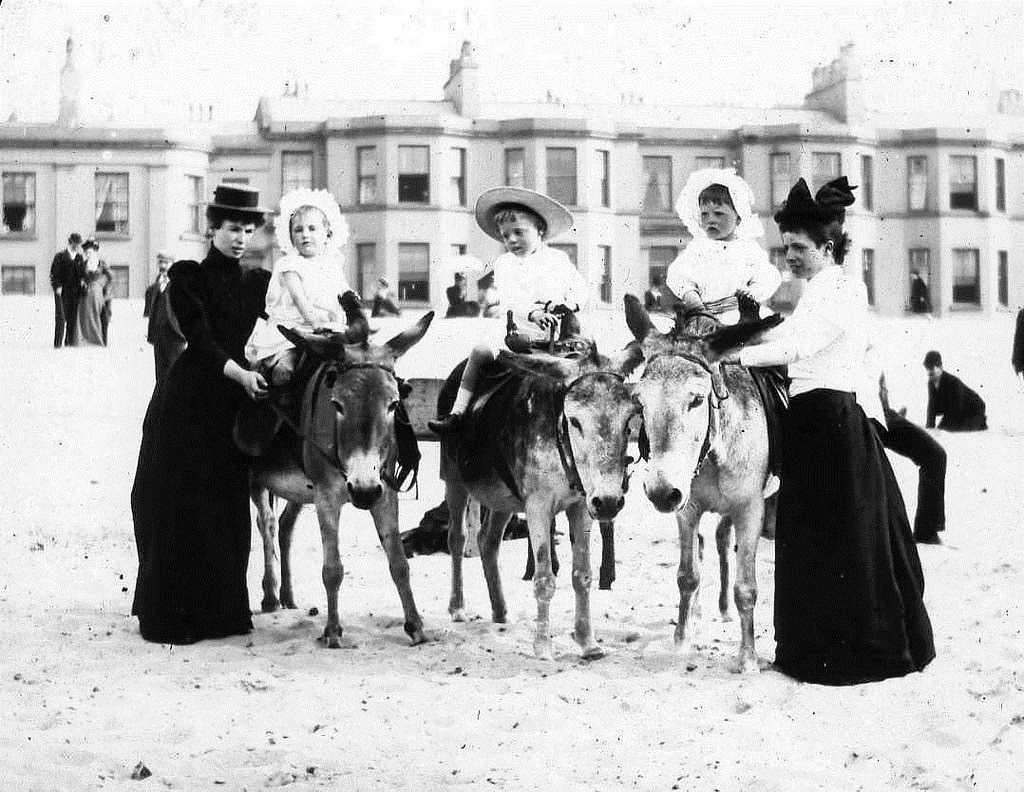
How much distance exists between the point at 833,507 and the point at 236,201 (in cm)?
402

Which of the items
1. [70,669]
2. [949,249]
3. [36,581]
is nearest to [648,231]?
Answer: [949,249]

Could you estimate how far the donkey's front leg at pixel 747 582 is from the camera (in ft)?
24.4

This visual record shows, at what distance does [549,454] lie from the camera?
780 centimetres

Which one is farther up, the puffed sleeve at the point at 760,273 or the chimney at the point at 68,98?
the chimney at the point at 68,98

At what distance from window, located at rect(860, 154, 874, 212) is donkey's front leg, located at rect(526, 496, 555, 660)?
34069mm

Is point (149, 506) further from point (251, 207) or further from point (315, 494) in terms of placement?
point (251, 207)

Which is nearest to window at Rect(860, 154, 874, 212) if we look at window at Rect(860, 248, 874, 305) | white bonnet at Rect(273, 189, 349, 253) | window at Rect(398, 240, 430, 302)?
window at Rect(860, 248, 874, 305)

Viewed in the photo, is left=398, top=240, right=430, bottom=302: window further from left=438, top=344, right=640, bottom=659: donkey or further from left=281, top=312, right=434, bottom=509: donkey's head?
left=281, top=312, right=434, bottom=509: donkey's head

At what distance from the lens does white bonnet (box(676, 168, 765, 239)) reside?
8.39 meters

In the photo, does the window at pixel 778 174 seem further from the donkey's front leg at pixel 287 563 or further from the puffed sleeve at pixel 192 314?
the puffed sleeve at pixel 192 314

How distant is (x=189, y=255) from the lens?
3831 cm

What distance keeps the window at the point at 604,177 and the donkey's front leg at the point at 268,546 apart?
29433mm

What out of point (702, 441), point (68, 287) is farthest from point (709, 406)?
point (68, 287)

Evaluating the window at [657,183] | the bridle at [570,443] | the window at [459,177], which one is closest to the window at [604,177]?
the window at [657,183]
